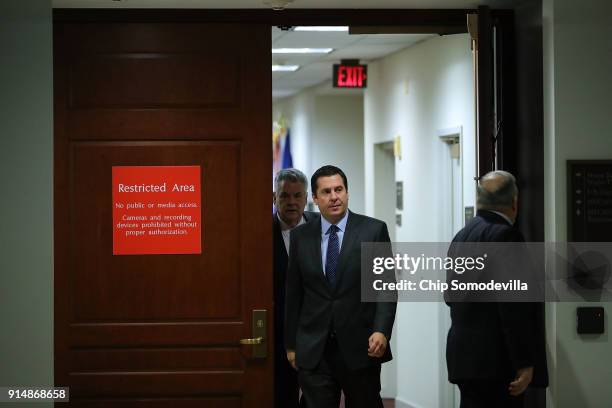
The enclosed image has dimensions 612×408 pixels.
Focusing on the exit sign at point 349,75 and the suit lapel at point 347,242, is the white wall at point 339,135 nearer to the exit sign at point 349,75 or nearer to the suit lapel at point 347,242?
the exit sign at point 349,75

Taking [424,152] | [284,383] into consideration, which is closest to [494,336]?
[284,383]

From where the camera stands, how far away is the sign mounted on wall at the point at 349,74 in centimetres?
837

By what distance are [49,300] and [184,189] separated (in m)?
0.83

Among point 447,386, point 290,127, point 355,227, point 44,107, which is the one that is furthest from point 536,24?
point 290,127

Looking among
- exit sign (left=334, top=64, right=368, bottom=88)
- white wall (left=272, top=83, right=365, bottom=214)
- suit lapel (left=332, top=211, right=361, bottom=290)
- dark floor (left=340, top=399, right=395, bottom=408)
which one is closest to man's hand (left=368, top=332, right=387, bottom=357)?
suit lapel (left=332, top=211, right=361, bottom=290)

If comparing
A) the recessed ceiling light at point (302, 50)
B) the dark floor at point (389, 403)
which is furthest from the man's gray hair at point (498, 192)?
the recessed ceiling light at point (302, 50)

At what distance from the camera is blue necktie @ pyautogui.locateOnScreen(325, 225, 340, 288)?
13.5 feet

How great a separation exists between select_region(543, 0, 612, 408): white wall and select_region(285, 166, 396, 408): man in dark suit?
85 centimetres

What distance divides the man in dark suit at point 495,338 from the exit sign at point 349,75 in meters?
4.65

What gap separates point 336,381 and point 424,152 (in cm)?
321

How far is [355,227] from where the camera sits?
4.15 meters

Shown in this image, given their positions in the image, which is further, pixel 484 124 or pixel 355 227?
pixel 484 124

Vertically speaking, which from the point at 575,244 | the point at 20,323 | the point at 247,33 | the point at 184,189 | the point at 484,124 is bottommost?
the point at 20,323

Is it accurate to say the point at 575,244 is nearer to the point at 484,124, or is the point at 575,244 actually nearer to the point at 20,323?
the point at 484,124
